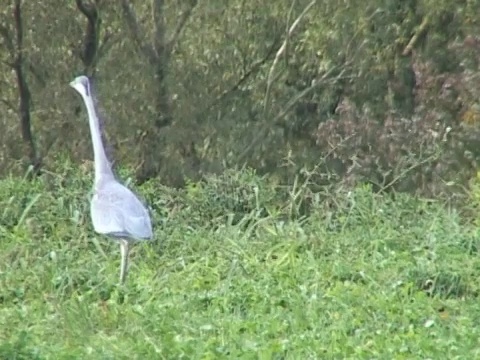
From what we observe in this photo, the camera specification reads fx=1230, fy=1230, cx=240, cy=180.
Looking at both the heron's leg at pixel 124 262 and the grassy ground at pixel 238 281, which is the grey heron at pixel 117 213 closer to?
the heron's leg at pixel 124 262

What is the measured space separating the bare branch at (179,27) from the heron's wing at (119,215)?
6691mm

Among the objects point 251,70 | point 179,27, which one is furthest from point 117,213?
point 251,70

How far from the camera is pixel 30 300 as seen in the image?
7086 mm

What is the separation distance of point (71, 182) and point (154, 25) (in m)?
4.80

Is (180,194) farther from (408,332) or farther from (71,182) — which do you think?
(408,332)

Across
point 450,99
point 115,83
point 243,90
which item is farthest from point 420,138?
point 115,83

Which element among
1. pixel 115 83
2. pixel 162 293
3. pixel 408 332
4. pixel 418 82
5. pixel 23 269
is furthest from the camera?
pixel 115 83

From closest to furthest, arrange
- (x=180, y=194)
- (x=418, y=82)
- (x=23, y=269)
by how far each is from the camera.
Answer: (x=23, y=269) < (x=180, y=194) < (x=418, y=82)

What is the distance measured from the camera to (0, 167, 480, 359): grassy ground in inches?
220

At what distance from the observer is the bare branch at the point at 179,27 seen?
14102 millimetres

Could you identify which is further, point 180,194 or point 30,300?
point 180,194

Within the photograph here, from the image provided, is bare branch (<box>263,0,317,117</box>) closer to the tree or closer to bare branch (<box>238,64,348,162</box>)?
bare branch (<box>238,64,348,162</box>)

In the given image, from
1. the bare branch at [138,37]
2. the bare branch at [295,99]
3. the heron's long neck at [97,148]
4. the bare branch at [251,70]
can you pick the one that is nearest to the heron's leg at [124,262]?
the heron's long neck at [97,148]

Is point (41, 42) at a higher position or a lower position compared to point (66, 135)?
higher
